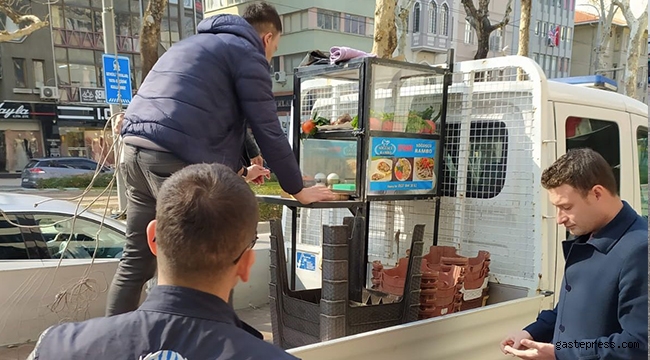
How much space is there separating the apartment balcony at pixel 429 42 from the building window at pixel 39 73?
74.9 feet

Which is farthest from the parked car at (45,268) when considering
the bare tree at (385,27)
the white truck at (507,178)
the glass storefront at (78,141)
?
the glass storefront at (78,141)

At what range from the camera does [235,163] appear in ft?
7.34

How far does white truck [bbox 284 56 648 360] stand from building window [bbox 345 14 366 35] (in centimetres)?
2960

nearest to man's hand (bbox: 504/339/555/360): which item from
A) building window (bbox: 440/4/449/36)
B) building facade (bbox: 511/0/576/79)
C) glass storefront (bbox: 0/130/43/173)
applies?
glass storefront (bbox: 0/130/43/173)

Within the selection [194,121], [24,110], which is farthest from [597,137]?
[24,110]

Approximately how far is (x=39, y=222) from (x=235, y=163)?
8.44 ft

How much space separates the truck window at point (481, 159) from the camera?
10.1ft

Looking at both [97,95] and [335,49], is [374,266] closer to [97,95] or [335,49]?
[335,49]

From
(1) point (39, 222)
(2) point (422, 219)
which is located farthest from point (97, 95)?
(2) point (422, 219)

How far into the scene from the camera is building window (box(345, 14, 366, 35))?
104 feet

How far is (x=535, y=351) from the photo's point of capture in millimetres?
1867

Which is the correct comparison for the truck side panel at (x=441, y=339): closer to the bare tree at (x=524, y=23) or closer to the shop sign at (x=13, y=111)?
the bare tree at (x=524, y=23)

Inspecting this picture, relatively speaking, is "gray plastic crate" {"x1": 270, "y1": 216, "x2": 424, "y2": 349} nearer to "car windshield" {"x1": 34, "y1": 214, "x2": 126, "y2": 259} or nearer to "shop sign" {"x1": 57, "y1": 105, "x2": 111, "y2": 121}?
"car windshield" {"x1": 34, "y1": 214, "x2": 126, "y2": 259}

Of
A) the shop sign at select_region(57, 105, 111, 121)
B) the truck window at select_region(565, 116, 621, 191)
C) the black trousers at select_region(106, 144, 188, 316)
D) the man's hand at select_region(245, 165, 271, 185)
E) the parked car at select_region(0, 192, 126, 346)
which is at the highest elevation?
the shop sign at select_region(57, 105, 111, 121)
